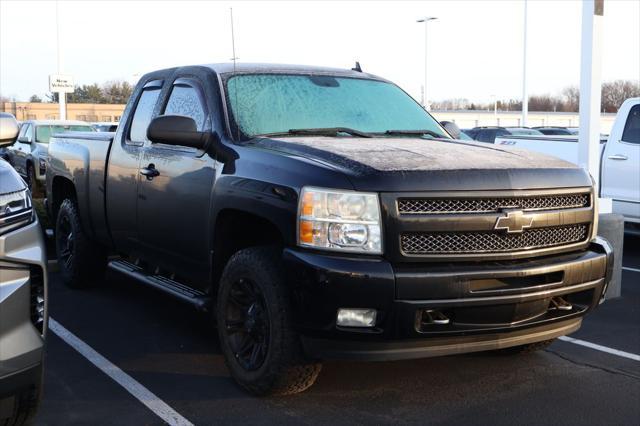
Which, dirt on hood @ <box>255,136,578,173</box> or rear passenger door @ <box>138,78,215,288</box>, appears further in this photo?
rear passenger door @ <box>138,78,215,288</box>

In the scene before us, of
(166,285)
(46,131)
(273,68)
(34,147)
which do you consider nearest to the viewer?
(166,285)

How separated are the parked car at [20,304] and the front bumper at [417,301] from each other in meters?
1.22

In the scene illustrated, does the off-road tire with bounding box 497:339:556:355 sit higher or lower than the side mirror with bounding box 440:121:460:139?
lower

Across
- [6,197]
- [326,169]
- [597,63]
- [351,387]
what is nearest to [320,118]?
[326,169]

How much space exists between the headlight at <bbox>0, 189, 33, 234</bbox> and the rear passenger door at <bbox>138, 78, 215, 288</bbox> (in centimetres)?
141

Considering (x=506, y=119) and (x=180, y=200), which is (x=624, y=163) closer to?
(x=180, y=200)

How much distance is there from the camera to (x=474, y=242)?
385 centimetres

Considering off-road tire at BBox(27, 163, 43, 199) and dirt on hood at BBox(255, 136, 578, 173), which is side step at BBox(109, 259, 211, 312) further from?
off-road tire at BBox(27, 163, 43, 199)

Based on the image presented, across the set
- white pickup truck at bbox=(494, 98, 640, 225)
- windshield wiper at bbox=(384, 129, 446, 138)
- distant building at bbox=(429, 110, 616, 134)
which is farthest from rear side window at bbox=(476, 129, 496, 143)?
distant building at bbox=(429, 110, 616, 134)

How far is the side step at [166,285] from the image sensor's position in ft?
15.5

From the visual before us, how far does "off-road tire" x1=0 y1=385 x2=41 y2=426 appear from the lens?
3.12 metres

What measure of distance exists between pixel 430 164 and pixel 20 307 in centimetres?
212

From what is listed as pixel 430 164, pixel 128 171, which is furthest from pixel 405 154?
pixel 128 171

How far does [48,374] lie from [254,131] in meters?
2.00
